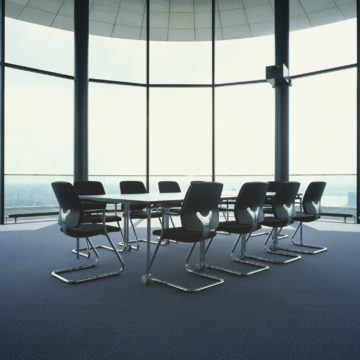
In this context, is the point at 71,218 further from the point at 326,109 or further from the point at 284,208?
the point at 326,109

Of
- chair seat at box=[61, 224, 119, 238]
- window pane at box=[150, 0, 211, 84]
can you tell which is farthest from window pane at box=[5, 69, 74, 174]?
chair seat at box=[61, 224, 119, 238]

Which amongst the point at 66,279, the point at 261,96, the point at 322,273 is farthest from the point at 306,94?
the point at 66,279

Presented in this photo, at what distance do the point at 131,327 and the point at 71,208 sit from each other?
1.36 m

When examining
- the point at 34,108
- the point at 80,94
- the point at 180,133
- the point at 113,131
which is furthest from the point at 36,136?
the point at 180,133

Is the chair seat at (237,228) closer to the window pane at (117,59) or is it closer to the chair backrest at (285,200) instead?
the chair backrest at (285,200)

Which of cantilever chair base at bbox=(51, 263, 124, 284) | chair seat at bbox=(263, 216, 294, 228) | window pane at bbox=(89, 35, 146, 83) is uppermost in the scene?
window pane at bbox=(89, 35, 146, 83)

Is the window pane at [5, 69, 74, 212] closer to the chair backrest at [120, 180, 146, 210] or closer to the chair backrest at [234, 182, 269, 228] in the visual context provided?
the chair backrest at [120, 180, 146, 210]

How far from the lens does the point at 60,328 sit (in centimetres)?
186

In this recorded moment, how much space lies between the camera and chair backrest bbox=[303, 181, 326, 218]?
4090 millimetres

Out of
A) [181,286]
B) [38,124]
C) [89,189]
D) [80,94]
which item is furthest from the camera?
[38,124]

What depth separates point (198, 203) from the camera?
2.67 m

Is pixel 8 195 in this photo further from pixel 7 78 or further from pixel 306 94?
pixel 306 94

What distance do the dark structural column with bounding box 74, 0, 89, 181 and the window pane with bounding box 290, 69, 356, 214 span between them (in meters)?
4.49

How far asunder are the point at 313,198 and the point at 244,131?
12.5 ft
